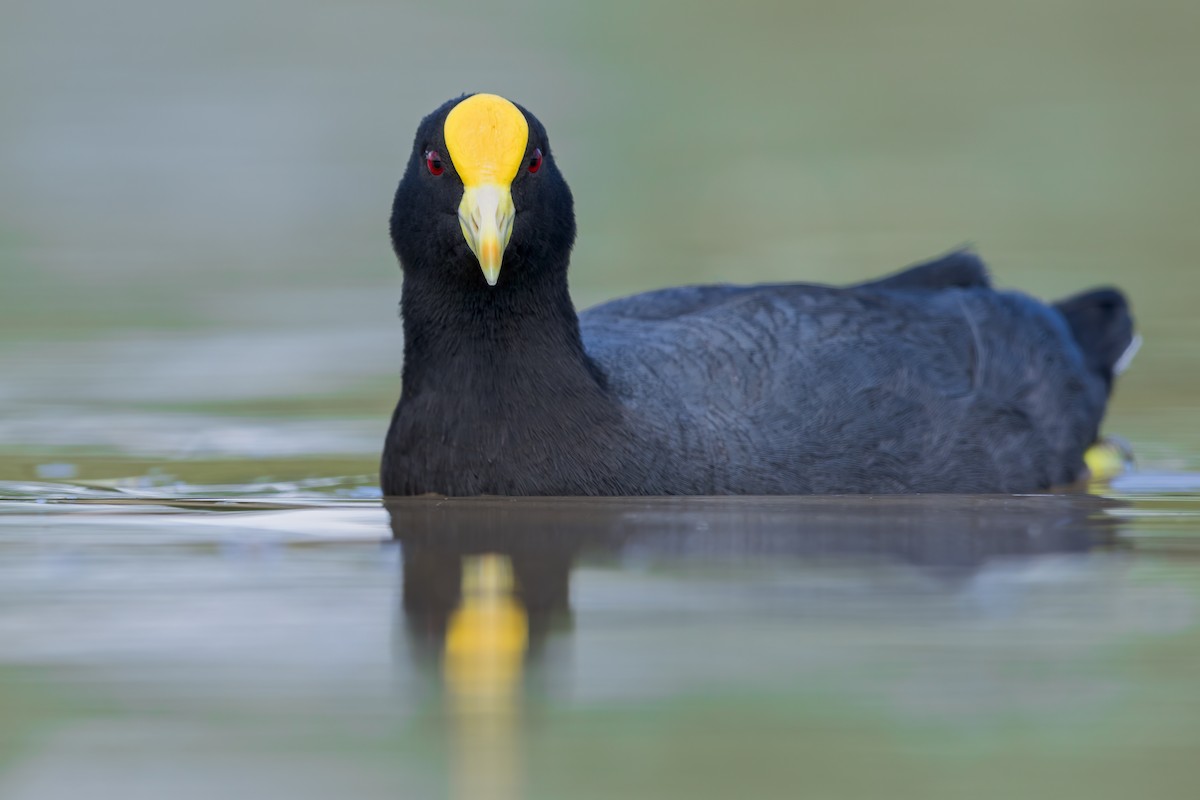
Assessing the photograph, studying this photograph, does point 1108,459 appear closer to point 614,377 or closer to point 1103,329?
point 1103,329

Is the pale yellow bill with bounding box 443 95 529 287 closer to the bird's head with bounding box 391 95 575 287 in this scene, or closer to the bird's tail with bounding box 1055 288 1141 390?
the bird's head with bounding box 391 95 575 287

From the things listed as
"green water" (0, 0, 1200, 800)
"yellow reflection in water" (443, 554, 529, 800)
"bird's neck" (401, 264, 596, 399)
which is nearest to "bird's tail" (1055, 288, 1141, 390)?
"green water" (0, 0, 1200, 800)

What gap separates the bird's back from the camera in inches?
274

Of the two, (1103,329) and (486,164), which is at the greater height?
(486,164)

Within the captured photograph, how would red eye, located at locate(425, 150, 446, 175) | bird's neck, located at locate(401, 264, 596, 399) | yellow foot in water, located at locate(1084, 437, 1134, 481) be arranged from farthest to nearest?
yellow foot in water, located at locate(1084, 437, 1134, 481) < bird's neck, located at locate(401, 264, 596, 399) < red eye, located at locate(425, 150, 446, 175)

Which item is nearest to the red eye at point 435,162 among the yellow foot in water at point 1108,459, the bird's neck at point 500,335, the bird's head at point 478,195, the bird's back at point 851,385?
the bird's head at point 478,195

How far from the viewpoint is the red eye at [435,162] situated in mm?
6680

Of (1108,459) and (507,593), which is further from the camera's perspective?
(1108,459)

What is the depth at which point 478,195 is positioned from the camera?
6.51 meters

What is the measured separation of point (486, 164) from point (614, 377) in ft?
3.03

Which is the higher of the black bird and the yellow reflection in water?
the black bird

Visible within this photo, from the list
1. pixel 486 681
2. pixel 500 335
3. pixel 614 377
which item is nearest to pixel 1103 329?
pixel 614 377

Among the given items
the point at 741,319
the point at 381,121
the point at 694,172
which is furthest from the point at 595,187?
the point at 741,319

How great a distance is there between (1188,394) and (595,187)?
738 centimetres
